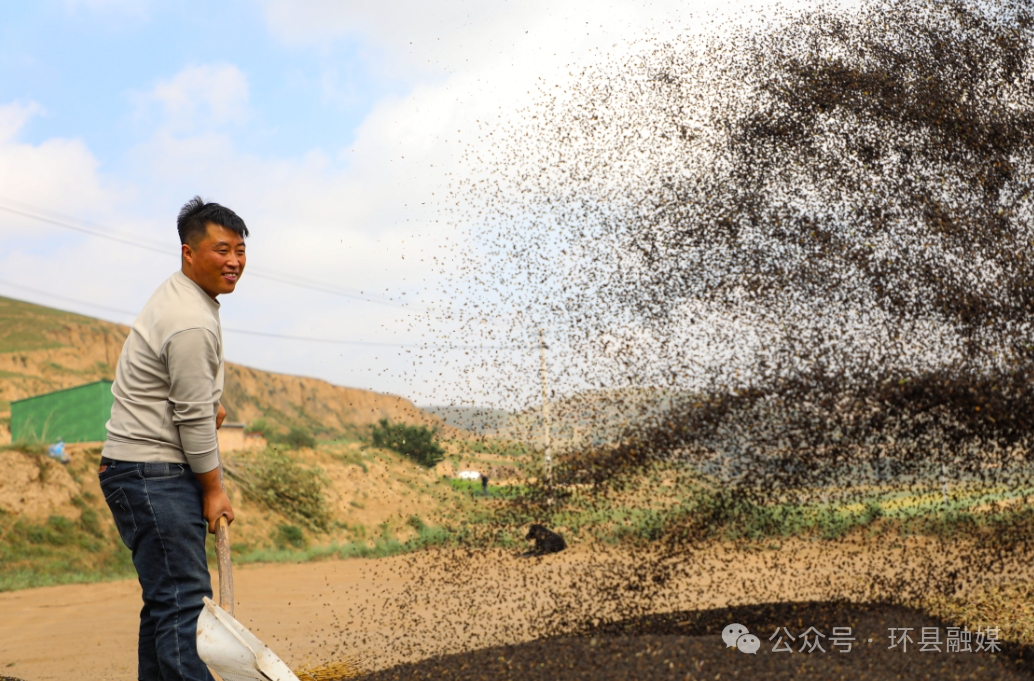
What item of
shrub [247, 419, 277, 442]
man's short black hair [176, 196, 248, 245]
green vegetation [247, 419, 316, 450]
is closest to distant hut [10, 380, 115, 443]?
green vegetation [247, 419, 316, 450]

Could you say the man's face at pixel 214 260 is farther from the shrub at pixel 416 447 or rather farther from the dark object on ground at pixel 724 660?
the dark object on ground at pixel 724 660

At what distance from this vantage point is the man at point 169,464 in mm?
2576

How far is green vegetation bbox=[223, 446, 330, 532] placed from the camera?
1686cm

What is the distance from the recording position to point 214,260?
2.79 meters

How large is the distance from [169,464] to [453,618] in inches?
207

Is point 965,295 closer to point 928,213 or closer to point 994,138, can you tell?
point 928,213

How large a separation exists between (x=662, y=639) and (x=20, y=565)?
38.2 ft

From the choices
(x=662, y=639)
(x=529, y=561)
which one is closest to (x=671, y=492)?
(x=662, y=639)

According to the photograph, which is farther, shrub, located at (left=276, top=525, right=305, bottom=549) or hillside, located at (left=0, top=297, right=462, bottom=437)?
hillside, located at (left=0, top=297, right=462, bottom=437)

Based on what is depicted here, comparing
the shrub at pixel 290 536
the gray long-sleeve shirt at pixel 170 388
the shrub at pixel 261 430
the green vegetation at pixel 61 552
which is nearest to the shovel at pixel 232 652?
the gray long-sleeve shirt at pixel 170 388

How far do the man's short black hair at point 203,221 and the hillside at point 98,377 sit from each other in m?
23.0

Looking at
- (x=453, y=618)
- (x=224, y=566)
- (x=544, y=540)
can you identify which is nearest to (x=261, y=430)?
(x=453, y=618)

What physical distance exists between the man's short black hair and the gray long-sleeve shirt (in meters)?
0.24

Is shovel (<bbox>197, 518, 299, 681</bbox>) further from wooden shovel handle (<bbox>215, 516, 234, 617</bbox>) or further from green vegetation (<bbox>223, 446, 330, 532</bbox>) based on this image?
green vegetation (<bbox>223, 446, 330, 532</bbox>)
